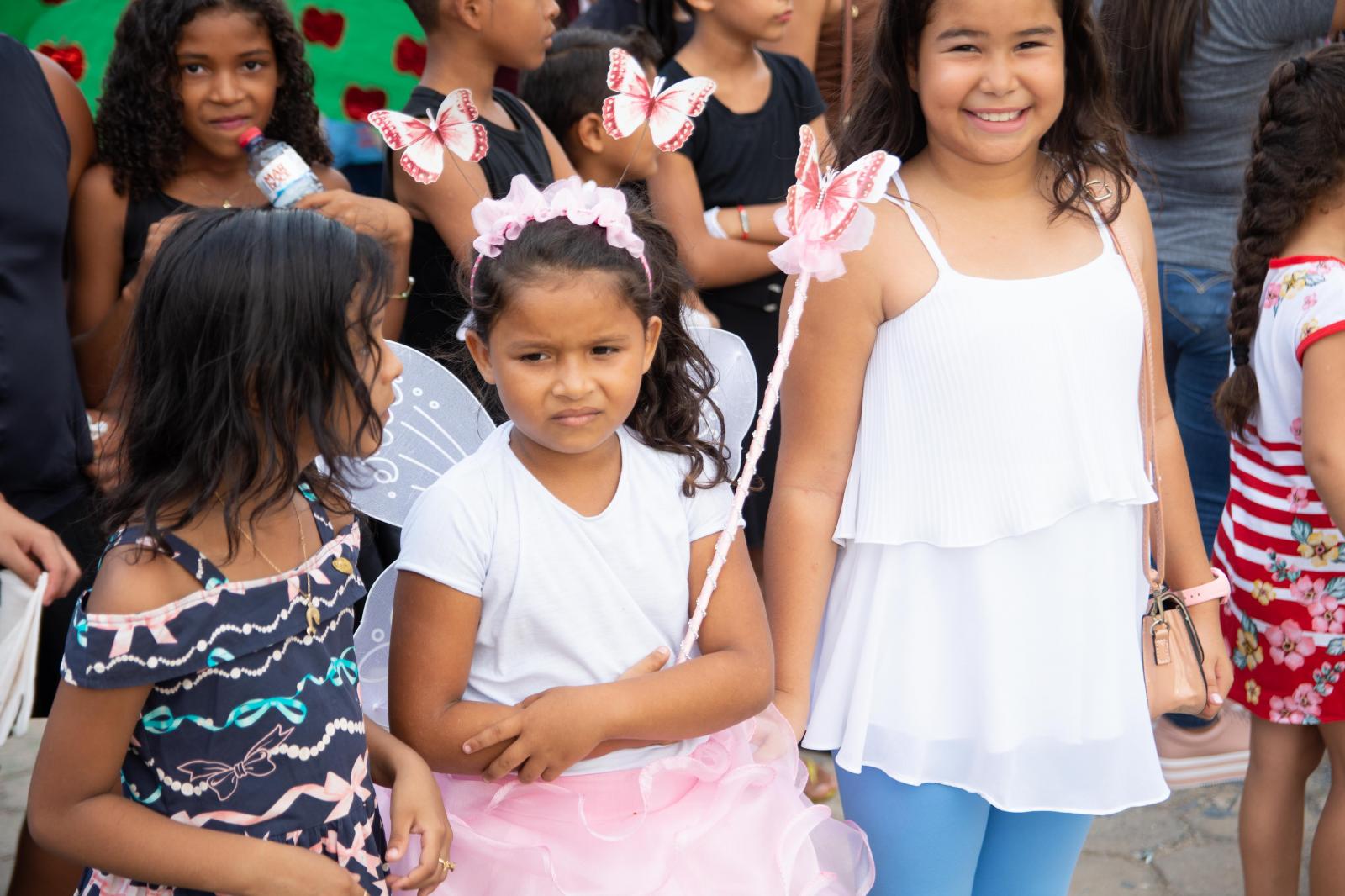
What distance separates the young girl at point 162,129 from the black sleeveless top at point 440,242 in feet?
1.00

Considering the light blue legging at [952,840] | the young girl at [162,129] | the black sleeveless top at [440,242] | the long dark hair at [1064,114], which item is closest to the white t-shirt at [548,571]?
the light blue legging at [952,840]

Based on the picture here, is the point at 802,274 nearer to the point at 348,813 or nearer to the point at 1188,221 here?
the point at 348,813

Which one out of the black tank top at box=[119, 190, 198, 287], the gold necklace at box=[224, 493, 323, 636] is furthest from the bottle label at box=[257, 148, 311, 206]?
the gold necklace at box=[224, 493, 323, 636]

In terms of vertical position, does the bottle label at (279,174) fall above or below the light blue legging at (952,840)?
above

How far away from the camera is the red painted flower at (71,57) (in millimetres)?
3367

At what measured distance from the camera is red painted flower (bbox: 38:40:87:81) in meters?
3.37

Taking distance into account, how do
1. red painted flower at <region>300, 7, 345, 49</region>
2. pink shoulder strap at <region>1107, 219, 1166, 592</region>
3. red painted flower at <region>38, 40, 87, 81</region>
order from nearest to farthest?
pink shoulder strap at <region>1107, 219, 1166, 592</region>, red painted flower at <region>38, 40, 87, 81</region>, red painted flower at <region>300, 7, 345, 49</region>

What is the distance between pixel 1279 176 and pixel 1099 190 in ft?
2.90

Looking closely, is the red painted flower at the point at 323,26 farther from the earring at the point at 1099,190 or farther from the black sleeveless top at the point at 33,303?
the earring at the point at 1099,190

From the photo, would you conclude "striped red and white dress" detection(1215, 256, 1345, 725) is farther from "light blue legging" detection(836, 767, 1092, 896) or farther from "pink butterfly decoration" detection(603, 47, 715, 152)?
"pink butterfly decoration" detection(603, 47, 715, 152)

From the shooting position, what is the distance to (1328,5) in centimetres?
320

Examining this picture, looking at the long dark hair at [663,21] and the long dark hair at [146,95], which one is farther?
the long dark hair at [663,21]

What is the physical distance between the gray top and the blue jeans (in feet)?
0.16

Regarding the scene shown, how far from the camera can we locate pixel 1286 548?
2635 millimetres
